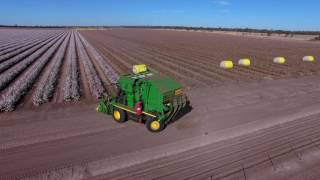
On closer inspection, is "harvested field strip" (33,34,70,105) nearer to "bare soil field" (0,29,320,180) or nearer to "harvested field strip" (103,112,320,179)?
"bare soil field" (0,29,320,180)

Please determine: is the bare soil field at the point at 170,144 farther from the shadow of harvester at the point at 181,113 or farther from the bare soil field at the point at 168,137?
the shadow of harvester at the point at 181,113

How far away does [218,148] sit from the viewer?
10.1 meters

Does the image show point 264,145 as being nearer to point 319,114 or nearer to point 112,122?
point 319,114

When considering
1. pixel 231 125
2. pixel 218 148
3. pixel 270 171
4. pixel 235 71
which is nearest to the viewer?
pixel 270 171

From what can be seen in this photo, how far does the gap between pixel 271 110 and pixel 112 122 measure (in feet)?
27.8

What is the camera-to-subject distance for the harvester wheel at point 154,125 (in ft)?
37.2

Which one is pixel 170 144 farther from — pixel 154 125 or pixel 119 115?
pixel 119 115

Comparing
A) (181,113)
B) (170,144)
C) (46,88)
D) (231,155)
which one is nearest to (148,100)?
(170,144)

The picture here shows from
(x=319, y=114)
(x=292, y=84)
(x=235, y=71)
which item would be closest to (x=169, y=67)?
(x=235, y=71)

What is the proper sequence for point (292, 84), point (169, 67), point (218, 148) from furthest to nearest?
point (169, 67)
point (292, 84)
point (218, 148)

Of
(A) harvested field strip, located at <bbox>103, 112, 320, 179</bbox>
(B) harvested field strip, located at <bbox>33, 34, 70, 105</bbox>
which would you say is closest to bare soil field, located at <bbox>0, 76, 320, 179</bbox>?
(A) harvested field strip, located at <bbox>103, 112, 320, 179</bbox>

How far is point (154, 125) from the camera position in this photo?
1140cm

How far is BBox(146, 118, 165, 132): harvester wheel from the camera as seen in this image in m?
11.3

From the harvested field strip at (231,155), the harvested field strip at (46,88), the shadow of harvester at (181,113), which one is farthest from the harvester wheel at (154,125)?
the harvested field strip at (46,88)
